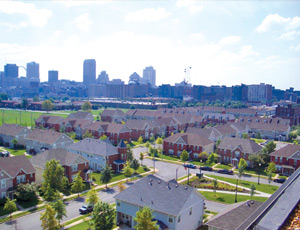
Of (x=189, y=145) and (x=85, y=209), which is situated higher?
(x=189, y=145)

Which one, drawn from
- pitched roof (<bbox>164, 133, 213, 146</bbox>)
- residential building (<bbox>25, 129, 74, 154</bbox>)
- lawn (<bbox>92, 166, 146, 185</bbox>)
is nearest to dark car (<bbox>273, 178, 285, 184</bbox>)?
pitched roof (<bbox>164, 133, 213, 146</bbox>)

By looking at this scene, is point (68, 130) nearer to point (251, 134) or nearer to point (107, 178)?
point (107, 178)

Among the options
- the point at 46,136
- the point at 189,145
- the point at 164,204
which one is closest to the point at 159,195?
the point at 164,204

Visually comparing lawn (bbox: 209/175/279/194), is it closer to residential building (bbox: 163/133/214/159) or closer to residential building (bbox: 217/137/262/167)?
residential building (bbox: 217/137/262/167)

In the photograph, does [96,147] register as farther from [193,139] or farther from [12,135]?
[12,135]

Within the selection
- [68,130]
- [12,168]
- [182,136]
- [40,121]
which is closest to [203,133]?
[182,136]

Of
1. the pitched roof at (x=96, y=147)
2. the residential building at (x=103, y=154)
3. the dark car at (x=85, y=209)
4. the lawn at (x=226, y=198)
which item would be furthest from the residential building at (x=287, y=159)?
the dark car at (x=85, y=209)

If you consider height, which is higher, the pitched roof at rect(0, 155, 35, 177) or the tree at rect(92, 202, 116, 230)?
the pitched roof at rect(0, 155, 35, 177)
